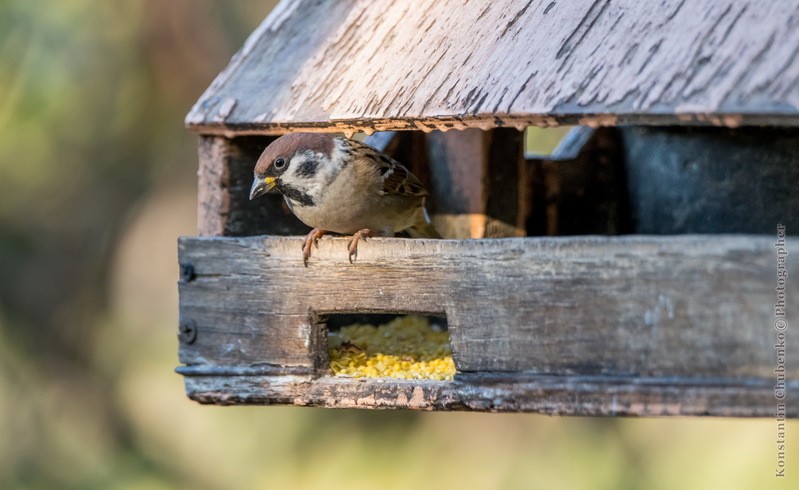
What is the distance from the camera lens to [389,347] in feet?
11.7

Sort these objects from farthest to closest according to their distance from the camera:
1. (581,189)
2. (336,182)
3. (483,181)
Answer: (581,189) < (483,181) < (336,182)

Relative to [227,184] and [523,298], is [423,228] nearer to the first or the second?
[227,184]

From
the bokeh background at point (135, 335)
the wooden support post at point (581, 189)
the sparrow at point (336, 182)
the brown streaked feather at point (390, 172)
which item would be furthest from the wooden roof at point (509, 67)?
the bokeh background at point (135, 335)

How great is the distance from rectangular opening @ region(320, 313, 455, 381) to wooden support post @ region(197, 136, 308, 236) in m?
0.40

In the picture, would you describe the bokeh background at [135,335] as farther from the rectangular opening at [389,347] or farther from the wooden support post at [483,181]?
the wooden support post at [483,181]

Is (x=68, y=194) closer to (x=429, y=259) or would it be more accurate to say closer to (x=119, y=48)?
(x=119, y=48)

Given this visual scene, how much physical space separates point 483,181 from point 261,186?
753mm

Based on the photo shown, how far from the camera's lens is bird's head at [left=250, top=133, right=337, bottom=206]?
336cm

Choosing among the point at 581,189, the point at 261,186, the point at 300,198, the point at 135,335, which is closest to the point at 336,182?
the point at 300,198

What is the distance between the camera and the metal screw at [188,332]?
3.33 metres

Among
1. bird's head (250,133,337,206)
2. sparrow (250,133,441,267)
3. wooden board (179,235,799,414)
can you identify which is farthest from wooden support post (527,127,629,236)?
wooden board (179,235,799,414)

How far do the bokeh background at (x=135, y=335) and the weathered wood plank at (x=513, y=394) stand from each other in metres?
2.82

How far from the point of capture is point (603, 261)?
2.64m

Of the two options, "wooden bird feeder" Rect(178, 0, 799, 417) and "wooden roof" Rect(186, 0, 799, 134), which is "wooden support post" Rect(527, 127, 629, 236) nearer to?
"wooden bird feeder" Rect(178, 0, 799, 417)
